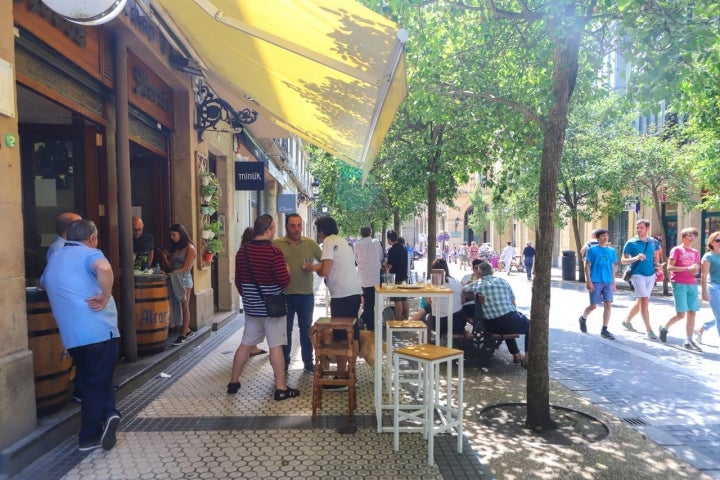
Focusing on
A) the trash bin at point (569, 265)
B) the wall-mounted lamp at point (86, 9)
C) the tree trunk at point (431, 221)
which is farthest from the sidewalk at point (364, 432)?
the trash bin at point (569, 265)

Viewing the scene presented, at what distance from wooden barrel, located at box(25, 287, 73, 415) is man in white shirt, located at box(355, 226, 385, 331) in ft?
15.3

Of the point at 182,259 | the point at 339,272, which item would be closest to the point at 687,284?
the point at 339,272

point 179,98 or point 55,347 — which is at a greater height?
point 179,98

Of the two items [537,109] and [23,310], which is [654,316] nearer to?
[537,109]

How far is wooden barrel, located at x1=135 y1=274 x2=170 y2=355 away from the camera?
5352mm

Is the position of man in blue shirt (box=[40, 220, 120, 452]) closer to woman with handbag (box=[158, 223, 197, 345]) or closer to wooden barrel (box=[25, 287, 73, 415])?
wooden barrel (box=[25, 287, 73, 415])

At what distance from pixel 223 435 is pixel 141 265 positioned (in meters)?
3.22

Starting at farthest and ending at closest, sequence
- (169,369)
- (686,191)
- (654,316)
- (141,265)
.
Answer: (686,191) → (654,316) → (141,265) → (169,369)

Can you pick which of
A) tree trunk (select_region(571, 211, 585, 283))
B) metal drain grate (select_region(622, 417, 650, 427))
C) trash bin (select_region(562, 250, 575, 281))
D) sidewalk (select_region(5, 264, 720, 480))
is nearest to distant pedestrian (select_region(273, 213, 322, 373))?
sidewalk (select_region(5, 264, 720, 480))

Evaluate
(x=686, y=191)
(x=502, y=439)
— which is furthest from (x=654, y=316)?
(x=502, y=439)

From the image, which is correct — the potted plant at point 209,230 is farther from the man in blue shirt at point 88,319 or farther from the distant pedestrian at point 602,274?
the distant pedestrian at point 602,274

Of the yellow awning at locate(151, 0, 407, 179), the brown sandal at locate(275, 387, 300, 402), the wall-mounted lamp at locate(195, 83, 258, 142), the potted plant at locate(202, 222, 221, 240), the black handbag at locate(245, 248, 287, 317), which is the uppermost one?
the wall-mounted lamp at locate(195, 83, 258, 142)

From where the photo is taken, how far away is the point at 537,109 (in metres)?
6.57

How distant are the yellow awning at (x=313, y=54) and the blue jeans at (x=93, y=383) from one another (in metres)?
2.60
